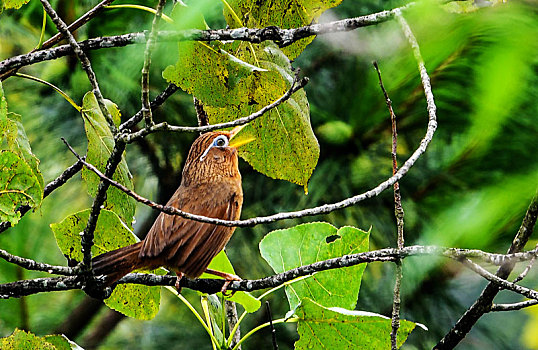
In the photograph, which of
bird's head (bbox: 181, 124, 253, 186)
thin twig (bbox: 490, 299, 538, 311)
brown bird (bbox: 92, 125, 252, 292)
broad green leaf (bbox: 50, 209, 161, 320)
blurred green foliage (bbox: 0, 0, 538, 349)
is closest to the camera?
thin twig (bbox: 490, 299, 538, 311)

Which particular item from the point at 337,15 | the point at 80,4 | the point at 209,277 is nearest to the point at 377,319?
the point at 209,277

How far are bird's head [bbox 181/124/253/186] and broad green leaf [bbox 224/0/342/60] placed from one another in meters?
0.18

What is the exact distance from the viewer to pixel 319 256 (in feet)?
3.16

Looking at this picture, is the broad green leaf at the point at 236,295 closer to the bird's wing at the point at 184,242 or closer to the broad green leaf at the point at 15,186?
the bird's wing at the point at 184,242

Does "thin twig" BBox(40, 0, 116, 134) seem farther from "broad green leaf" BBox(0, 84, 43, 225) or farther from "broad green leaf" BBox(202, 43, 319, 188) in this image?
"broad green leaf" BBox(202, 43, 319, 188)

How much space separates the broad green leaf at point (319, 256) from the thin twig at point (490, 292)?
15 centimetres

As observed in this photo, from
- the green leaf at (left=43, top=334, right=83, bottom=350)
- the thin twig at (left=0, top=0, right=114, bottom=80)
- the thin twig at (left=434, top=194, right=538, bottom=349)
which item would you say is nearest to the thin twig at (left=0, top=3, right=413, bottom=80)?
the thin twig at (left=0, top=0, right=114, bottom=80)

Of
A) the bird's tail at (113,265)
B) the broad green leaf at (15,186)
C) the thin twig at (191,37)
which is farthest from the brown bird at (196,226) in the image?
the thin twig at (191,37)

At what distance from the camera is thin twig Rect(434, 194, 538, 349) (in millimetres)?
705

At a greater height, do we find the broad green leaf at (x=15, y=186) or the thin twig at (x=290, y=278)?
the broad green leaf at (x=15, y=186)

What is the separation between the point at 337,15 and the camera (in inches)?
57.0

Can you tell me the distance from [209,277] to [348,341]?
205mm

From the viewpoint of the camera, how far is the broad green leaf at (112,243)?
0.91m

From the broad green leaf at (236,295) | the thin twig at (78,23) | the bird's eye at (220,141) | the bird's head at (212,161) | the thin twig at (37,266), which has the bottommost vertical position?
the broad green leaf at (236,295)
